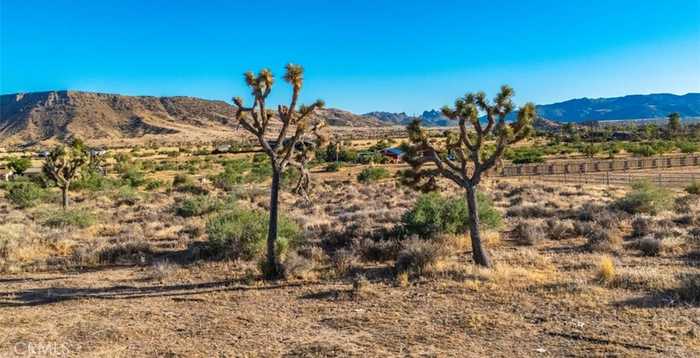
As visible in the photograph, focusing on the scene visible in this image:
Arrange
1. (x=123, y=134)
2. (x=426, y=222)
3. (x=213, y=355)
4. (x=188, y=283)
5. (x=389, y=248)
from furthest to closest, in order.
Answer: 1. (x=123, y=134)
2. (x=426, y=222)
3. (x=389, y=248)
4. (x=188, y=283)
5. (x=213, y=355)

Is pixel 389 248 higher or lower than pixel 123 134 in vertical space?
lower

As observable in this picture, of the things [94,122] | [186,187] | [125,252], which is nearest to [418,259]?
[125,252]

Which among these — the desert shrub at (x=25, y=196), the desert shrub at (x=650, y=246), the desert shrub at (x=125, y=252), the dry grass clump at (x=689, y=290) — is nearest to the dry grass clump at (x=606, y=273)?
the dry grass clump at (x=689, y=290)

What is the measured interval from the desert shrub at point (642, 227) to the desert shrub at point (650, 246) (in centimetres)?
221

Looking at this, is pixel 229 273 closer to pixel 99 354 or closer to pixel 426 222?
pixel 99 354

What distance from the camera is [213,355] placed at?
7441 mm

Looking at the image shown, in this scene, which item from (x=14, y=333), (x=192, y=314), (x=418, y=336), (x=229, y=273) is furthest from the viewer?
(x=229, y=273)

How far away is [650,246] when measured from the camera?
13.1 meters

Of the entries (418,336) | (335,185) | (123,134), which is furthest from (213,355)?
(123,134)

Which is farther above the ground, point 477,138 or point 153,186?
point 477,138

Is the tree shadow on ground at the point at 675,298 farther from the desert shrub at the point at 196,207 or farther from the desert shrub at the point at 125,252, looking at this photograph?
the desert shrub at the point at 196,207

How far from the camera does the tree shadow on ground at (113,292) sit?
34.7 ft

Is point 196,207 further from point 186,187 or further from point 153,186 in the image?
point 153,186

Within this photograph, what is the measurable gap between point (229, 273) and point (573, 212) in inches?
563
